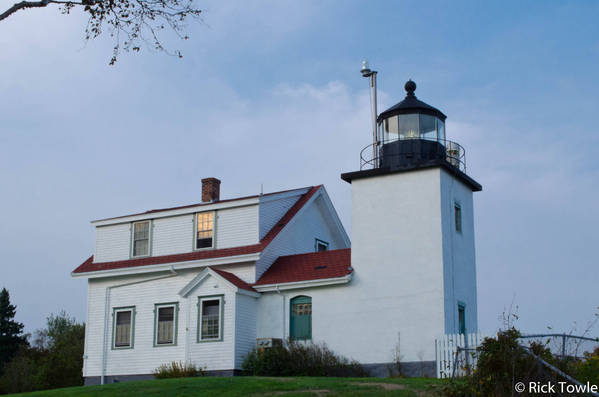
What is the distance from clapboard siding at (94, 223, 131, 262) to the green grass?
31.8 feet

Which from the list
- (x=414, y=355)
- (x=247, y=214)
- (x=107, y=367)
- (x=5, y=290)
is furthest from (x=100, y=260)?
(x=5, y=290)

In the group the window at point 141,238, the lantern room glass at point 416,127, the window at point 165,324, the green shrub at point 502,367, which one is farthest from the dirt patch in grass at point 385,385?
the window at point 141,238

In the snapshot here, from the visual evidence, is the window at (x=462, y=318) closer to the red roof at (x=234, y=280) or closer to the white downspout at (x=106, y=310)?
the red roof at (x=234, y=280)

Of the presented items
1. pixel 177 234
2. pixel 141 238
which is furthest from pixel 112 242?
pixel 177 234

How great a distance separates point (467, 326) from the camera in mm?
23438

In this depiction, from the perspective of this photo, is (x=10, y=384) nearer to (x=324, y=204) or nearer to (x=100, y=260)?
(x=100, y=260)

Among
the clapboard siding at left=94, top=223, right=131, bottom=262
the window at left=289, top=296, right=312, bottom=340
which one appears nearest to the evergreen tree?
the clapboard siding at left=94, top=223, right=131, bottom=262

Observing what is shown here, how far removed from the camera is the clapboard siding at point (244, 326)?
2405 cm

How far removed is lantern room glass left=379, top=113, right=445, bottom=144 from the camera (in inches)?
947

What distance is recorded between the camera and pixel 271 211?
27125 mm

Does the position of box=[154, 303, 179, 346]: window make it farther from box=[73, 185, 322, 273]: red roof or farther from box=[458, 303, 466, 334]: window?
box=[458, 303, 466, 334]: window

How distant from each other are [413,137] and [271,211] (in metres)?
6.06

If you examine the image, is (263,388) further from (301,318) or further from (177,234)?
(177,234)

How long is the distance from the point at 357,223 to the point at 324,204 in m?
6.06
